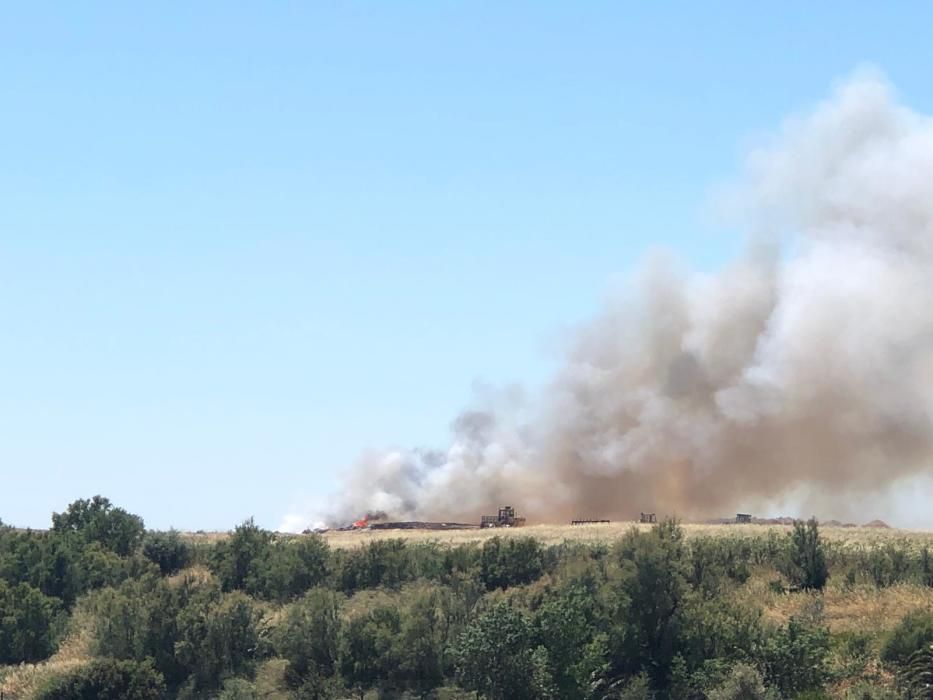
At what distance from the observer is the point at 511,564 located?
59219mm

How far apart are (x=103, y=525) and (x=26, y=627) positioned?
19660 mm

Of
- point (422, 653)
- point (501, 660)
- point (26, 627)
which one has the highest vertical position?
point (26, 627)

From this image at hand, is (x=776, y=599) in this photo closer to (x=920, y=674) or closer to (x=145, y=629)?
(x=920, y=674)

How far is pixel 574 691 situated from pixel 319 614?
1151 centimetres

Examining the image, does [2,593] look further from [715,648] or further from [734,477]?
[734,477]

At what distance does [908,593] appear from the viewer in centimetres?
4897

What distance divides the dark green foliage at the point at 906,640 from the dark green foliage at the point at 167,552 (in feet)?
131

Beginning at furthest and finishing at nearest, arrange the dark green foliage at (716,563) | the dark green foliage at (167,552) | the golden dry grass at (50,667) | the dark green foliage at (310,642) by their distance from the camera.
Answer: the dark green foliage at (167,552) → the golden dry grass at (50,667) → the dark green foliage at (716,563) → the dark green foliage at (310,642)

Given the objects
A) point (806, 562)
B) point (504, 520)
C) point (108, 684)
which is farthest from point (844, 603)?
point (504, 520)

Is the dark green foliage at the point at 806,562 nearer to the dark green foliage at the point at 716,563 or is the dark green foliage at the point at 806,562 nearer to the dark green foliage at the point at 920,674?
the dark green foliage at the point at 716,563

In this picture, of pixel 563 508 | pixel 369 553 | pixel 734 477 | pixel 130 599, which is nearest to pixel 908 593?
pixel 369 553

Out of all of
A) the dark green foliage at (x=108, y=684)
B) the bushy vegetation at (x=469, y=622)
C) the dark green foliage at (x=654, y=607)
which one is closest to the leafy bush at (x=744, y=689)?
the bushy vegetation at (x=469, y=622)

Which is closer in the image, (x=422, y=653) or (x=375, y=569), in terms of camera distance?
(x=422, y=653)

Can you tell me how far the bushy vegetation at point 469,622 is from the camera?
42.4 m
